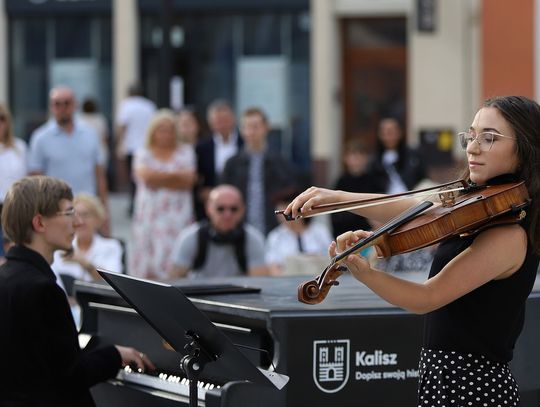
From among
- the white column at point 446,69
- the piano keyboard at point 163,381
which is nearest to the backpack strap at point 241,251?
the piano keyboard at point 163,381

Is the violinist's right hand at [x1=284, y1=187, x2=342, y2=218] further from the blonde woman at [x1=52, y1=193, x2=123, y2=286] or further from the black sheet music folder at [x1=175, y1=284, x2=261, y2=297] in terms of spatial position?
the blonde woman at [x1=52, y1=193, x2=123, y2=286]

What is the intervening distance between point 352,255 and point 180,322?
819 millimetres

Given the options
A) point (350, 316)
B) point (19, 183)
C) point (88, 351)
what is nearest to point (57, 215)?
point (19, 183)

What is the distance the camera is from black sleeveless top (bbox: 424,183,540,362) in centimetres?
366

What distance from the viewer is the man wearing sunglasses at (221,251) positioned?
26.8 feet

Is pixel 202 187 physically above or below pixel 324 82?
below

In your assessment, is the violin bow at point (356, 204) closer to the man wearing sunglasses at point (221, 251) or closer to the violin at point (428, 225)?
the violin at point (428, 225)

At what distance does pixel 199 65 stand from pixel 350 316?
56.1 ft

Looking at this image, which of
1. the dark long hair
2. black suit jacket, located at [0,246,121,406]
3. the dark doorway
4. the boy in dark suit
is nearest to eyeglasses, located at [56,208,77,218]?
the boy in dark suit

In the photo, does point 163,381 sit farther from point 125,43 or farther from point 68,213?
point 125,43

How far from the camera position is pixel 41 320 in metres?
4.42

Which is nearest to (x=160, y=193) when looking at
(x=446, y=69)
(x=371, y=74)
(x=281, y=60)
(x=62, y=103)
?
(x=62, y=103)

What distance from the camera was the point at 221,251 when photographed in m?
8.23

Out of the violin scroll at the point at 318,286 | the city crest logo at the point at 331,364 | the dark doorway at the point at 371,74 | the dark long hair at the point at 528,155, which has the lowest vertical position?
the city crest logo at the point at 331,364
